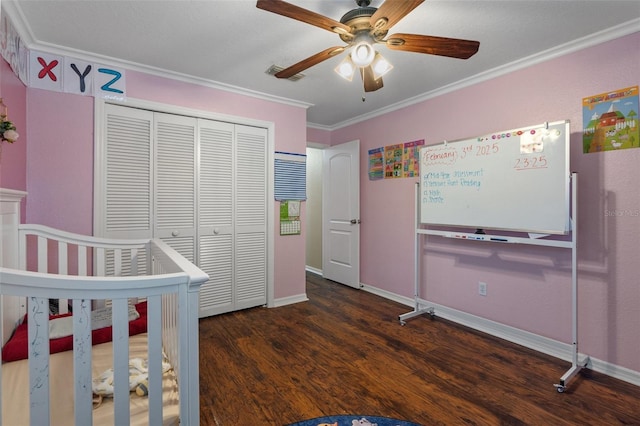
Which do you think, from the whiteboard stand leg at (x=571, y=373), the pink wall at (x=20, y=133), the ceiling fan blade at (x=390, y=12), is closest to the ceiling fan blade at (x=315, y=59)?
the ceiling fan blade at (x=390, y=12)

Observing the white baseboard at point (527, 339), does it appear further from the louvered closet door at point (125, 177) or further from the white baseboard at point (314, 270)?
the louvered closet door at point (125, 177)

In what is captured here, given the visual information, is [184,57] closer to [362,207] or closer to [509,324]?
[362,207]

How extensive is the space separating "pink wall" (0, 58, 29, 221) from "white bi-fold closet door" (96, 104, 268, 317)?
17.2 inches

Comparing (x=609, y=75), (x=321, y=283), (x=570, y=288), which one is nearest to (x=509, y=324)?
(x=570, y=288)

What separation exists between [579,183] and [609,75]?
726mm

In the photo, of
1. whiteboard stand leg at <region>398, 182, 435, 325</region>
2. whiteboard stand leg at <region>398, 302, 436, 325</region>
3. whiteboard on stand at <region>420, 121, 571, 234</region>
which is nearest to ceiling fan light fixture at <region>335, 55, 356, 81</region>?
whiteboard on stand at <region>420, 121, 571, 234</region>

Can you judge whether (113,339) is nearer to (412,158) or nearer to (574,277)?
(574,277)

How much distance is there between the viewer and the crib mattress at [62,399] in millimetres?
1004

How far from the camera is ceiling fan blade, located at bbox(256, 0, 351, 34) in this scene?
4.22 feet

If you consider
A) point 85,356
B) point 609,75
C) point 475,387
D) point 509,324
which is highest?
point 609,75

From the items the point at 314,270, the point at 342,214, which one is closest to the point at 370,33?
the point at 342,214

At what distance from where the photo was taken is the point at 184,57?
237cm

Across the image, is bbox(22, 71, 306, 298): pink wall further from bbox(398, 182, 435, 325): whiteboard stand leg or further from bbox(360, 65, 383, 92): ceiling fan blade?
bbox(398, 182, 435, 325): whiteboard stand leg

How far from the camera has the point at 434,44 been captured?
1544 mm
